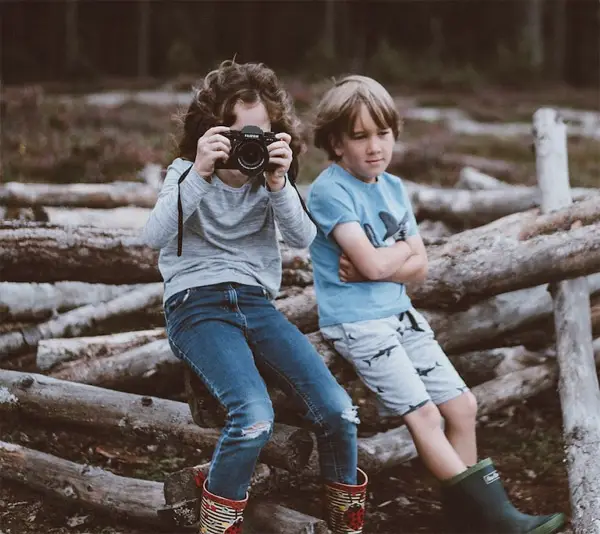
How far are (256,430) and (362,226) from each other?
3.69 feet

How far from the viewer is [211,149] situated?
3254 mm

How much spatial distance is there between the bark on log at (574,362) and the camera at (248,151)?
1890 millimetres

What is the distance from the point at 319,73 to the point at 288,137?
24.3 meters

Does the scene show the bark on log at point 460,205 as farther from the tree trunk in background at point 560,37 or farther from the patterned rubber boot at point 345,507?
the tree trunk in background at point 560,37

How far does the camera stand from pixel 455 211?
6430 millimetres

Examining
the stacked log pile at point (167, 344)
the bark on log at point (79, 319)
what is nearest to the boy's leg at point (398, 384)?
the stacked log pile at point (167, 344)

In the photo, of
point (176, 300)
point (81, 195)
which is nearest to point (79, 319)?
point (81, 195)

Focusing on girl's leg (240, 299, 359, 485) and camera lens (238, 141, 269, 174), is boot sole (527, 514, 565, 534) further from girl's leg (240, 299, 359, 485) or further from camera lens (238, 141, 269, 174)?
camera lens (238, 141, 269, 174)

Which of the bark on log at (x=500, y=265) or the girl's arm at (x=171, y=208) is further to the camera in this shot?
the bark on log at (x=500, y=265)

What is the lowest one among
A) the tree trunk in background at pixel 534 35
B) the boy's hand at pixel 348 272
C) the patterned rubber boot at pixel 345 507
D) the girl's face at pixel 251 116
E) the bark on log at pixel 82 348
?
the patterned rubber boot at pixel 345 507

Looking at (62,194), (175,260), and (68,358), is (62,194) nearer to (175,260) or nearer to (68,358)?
(68,358)

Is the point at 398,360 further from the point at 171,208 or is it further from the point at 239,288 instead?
the point at 171,208

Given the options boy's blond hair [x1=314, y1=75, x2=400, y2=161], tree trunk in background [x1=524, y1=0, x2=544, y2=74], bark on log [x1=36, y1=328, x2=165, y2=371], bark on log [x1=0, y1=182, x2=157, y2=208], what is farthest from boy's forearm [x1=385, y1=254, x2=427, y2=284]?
tree trunk in background [x1=524, y1=0, x2=544, y2=74]

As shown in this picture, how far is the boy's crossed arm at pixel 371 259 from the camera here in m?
3.71
